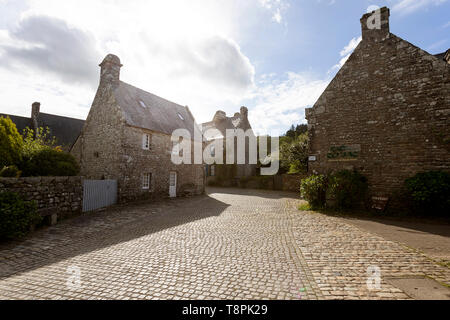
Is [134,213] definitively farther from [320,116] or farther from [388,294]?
[320,116]

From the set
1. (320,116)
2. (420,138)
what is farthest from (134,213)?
(420,138)

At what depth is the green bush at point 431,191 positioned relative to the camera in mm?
7660

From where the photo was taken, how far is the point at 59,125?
2583 centimetres

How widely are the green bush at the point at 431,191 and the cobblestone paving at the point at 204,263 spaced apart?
3.42 meters

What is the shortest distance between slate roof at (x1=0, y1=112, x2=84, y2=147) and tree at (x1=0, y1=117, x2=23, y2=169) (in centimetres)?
1790

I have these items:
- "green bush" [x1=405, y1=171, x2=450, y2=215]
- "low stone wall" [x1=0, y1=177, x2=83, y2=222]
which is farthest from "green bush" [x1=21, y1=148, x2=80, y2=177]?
"green bush" [x1=405, y1=171, x2=450, y2=215]

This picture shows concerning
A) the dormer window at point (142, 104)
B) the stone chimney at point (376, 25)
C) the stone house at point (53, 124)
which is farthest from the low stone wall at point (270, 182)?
the stone house at point (53, 124)

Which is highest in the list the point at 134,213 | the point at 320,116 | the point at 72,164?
the point at 320,116

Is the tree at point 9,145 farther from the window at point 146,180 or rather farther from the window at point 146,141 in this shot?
the window at point 146,180

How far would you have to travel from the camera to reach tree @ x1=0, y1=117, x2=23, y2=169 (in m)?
7.75

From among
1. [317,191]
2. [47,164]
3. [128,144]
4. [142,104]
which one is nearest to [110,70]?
[142,104]

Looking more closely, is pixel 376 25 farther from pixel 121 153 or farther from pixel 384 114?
pixel 121 153

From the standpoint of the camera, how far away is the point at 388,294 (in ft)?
10.3
